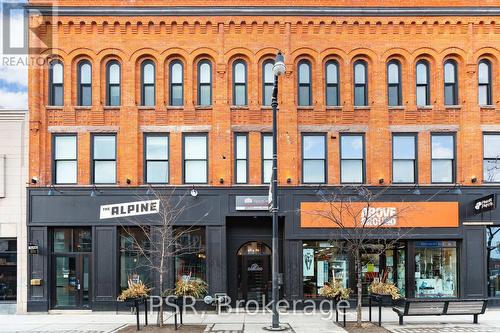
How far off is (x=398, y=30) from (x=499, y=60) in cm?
440

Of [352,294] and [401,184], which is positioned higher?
[401,184]

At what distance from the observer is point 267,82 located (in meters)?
20.2

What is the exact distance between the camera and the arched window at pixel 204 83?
2009 centimetres

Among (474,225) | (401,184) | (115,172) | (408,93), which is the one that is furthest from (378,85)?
(115,172)

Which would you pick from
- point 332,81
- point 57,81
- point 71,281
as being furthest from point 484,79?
point 71,281

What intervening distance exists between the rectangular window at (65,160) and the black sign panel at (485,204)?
53.2ft

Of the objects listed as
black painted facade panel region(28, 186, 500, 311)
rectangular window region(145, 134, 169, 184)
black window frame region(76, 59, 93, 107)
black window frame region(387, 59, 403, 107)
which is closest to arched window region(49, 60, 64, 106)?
black window frame region(76, 59, 93, 107)

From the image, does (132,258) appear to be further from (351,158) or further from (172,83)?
(351,158)

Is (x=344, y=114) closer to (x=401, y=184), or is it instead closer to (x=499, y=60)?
(x=401, y=184)

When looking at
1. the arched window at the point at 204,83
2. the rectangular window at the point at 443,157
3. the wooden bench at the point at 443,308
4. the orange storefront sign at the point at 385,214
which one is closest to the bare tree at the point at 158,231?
the arched window at the point at 204,83

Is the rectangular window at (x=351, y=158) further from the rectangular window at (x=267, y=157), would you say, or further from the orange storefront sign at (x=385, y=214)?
the rectangular window at (x=267, y=157)

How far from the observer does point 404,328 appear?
15.4m

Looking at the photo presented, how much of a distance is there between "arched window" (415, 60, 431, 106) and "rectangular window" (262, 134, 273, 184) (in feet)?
21.4

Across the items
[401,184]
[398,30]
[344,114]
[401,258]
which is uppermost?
[398,30]
